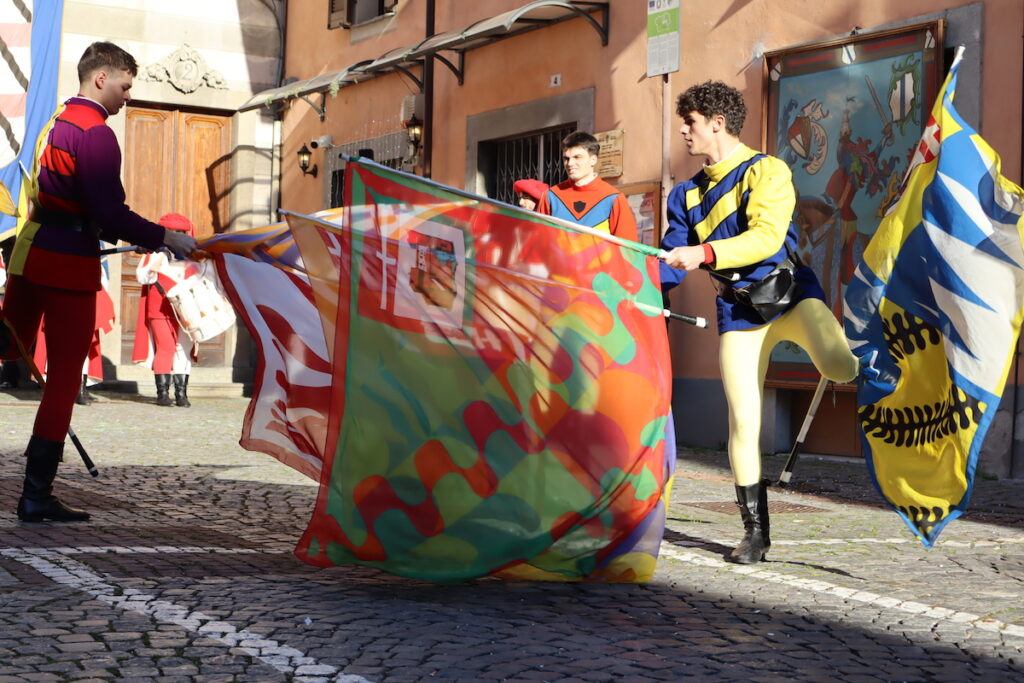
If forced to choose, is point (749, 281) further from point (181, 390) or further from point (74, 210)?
point (181, 390)

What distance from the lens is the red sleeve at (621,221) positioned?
7.15 m

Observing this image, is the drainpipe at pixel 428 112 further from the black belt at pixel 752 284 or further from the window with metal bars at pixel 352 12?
the black belt at pixel 752 284

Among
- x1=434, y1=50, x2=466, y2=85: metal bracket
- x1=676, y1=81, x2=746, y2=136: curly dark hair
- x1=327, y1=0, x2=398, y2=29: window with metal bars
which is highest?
x1=327, y1=0, x2=398, y2=29: window with metal bars

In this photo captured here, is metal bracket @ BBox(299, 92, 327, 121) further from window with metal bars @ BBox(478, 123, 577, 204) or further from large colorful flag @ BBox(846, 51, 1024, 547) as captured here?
large colorful flag @ BBox(846, 51, 1024, 547)

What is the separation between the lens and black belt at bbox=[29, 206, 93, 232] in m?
6.40

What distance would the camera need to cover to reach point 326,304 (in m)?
4.98

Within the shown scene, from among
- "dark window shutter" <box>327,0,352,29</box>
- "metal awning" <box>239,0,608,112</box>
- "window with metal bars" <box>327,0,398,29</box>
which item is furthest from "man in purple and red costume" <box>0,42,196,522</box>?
"dark window shutter" <box>327,0,352,29</box>

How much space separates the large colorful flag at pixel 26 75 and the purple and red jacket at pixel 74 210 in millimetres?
3151

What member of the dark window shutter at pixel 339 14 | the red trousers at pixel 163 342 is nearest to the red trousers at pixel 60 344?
the red trousers at pixel 163 342

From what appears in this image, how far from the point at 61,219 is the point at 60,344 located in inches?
21.8

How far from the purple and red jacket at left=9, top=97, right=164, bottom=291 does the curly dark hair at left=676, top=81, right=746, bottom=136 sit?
237 centimetres

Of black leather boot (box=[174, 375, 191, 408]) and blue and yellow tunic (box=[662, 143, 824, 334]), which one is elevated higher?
blue and yellow tunic (box=[662, 143, 824, 334])

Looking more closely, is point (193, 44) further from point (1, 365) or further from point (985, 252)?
point (985, 252)

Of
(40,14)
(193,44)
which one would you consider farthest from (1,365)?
(40,14)
